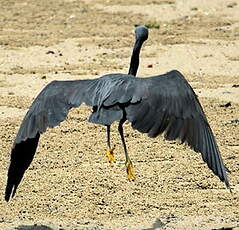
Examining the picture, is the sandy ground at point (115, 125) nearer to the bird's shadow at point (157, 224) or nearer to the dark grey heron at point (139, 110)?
the bird's shadow at point (157, 224)

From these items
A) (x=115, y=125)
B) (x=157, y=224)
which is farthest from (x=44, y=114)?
(x=115, y=125)

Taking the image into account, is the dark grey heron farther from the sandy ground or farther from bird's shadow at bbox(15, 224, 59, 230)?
the sandy ground

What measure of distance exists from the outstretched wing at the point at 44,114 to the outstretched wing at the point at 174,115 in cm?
45

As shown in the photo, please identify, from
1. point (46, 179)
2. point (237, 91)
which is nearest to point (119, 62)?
point (237, 91)

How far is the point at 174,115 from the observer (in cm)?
599

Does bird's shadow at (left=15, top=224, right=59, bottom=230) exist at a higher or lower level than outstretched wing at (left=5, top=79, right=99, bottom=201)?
lower

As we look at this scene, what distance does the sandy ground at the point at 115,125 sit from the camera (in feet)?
22.9

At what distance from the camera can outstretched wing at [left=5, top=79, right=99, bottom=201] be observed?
615 centimetres

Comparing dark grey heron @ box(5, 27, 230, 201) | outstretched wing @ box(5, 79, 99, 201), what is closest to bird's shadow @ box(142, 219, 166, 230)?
dark grey heron @ box(5, 27, 230, 201)

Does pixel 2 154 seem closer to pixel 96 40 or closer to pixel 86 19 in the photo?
pixel 96 40

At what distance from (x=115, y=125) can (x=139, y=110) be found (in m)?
3.77

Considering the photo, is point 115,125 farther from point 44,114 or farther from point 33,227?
point 44,114

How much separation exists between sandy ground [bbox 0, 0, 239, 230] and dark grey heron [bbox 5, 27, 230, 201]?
2.41 feet

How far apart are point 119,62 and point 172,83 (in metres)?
7.35
